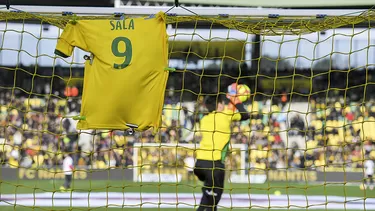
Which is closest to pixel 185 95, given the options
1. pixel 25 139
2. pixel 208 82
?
pixel 208 82

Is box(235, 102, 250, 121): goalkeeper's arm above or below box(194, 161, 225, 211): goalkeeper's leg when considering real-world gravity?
above

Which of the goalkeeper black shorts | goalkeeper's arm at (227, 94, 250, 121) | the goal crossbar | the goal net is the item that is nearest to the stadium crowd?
the goal net

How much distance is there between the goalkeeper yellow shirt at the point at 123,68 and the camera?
5992mm

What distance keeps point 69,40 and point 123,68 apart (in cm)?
60

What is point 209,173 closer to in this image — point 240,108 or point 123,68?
point 240,108

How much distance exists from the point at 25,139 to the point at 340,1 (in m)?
15.3

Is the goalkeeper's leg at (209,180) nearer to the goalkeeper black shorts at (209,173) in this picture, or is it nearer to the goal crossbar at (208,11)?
the goalkeeper black shorts at (209,173)

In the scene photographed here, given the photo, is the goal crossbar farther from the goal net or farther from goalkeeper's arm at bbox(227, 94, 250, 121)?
the goal net

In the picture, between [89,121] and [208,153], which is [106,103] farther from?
[208,153]

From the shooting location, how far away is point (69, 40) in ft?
20.0

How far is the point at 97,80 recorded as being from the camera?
6.08 meters

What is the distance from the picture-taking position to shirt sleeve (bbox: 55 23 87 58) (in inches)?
237

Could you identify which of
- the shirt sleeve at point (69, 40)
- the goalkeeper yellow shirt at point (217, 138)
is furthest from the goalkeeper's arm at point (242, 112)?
the shirt sleeve at point (69, 40)

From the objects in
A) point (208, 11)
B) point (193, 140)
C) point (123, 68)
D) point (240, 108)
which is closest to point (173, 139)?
point (193, 140)
